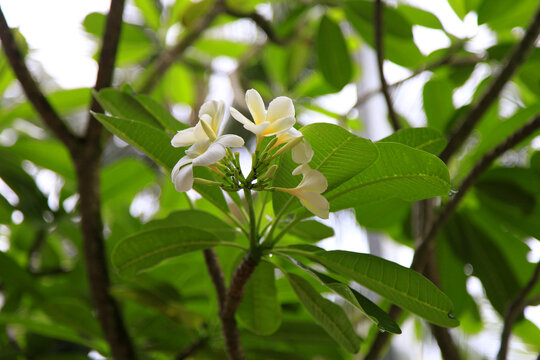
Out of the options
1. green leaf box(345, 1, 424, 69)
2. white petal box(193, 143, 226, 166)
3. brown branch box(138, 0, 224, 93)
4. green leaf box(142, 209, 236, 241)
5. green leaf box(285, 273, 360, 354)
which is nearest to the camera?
white petal box(193, 143, 226, 166)

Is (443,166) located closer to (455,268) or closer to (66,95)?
(455,268)

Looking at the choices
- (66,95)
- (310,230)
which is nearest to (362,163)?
(310,230)

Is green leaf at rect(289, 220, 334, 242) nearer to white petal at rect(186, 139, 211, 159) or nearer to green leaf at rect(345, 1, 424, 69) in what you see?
white petal at rect(186, 139, 211, 159)

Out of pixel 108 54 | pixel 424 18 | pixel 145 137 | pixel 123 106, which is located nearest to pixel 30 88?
pixel 108 54

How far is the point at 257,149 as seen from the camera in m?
0.44

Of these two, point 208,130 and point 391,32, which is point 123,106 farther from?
point 391,32

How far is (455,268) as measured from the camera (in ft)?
2.84

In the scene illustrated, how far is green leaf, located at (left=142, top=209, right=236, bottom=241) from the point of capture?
22.6 inches

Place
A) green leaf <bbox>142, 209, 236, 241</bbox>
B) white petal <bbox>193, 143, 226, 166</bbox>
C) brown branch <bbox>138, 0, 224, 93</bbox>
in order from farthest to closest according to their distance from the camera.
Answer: brown branch <bbox>138, 0, 224, 93</bbox>
green leaf <bbox>142, 209, 236, 241</bbox>
white petal <bbox>193, 143, 226, 166</bbox>

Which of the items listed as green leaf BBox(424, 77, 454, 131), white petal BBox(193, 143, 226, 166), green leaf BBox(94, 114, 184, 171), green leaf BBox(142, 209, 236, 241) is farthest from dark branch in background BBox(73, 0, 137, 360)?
green leaf BBox(424, 77, 454, 131)

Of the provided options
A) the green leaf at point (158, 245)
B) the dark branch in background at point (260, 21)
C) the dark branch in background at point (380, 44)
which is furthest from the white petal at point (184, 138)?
the dark branch in background at point (260, 21)

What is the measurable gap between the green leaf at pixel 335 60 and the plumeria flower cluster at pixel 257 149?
52 cm

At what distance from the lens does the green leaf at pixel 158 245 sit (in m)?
0.49

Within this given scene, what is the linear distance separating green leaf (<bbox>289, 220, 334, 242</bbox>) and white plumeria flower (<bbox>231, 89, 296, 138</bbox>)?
0.20 m
